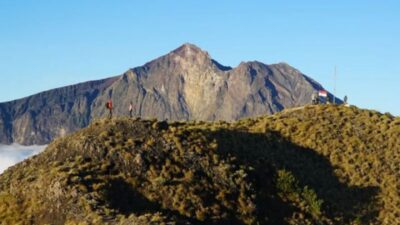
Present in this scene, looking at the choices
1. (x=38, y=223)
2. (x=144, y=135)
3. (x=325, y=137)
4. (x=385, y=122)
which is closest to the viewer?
(x=38, y=223)

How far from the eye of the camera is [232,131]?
6800 centimetres

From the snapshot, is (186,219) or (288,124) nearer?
(186,219)

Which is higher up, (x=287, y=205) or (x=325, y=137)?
(x=325, y=137)

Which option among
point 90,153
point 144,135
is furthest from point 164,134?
point 90,153

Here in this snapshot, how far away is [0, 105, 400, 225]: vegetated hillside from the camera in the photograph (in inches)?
1957

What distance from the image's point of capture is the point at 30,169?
188 ft

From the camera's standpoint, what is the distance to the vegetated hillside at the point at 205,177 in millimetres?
49719

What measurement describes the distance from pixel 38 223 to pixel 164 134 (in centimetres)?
1726

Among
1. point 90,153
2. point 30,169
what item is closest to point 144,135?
point 90,153

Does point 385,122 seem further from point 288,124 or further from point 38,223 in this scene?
point 38,223

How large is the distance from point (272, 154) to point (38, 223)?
1042 inches

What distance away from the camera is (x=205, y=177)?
5534cm

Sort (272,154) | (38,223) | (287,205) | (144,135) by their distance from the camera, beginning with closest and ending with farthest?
1. (38,223)
2. (287,205)
3. (144,135)
4. (272,154)

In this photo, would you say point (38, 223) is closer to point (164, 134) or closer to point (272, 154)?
point (164, 134)
